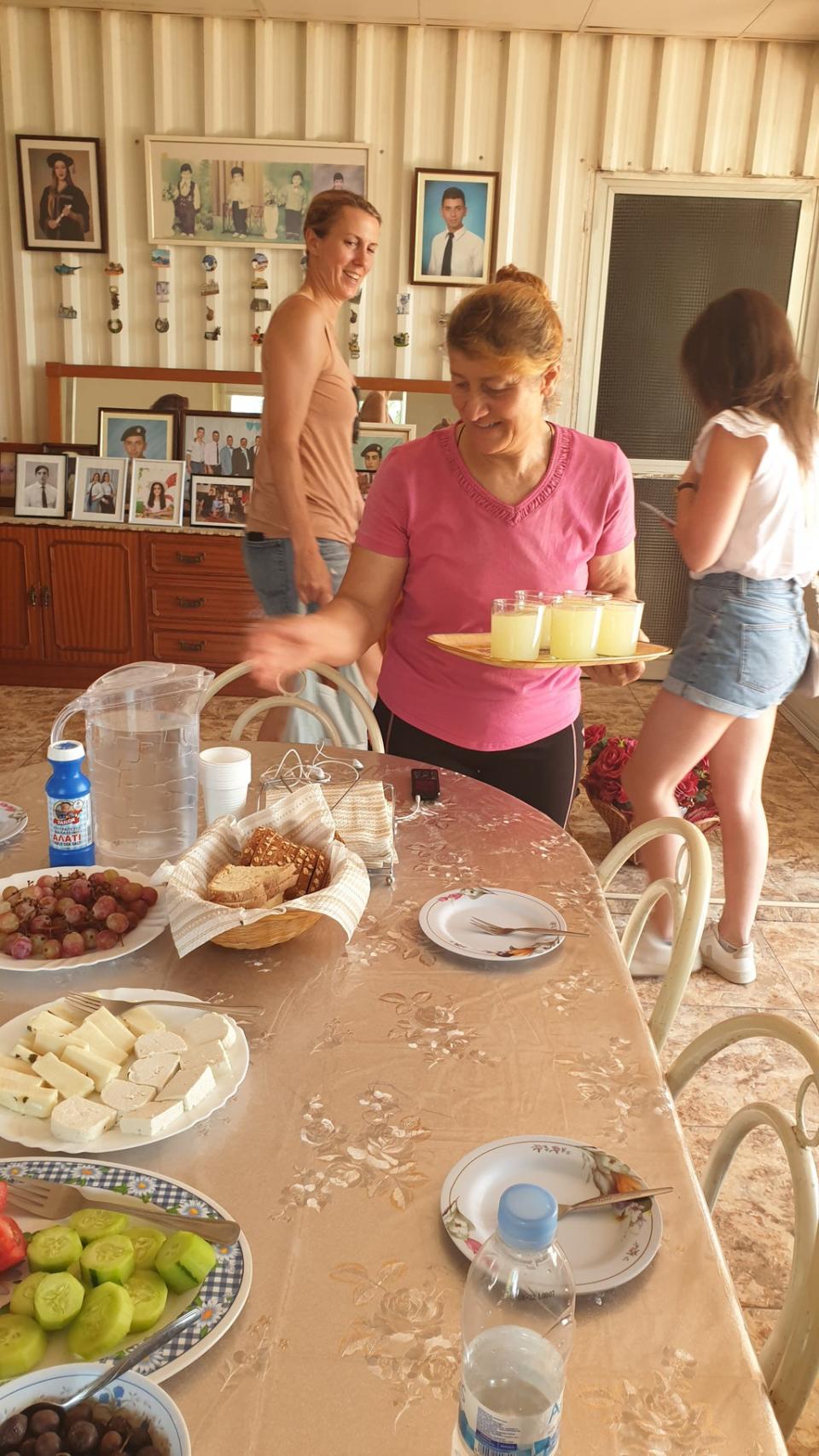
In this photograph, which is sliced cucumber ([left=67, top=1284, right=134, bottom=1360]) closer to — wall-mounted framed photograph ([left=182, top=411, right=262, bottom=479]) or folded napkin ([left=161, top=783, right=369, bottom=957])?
folded napkin ([left=161, top=783, right=369, bottom=957])

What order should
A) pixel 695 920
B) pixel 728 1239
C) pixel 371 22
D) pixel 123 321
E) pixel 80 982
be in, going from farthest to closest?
pixel 123 321 → pixel 371 22 → pixel 728 1239 → pixel 695 920 → pixel 80 982

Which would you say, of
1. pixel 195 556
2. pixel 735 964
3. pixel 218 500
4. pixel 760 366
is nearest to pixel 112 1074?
pixel 760 366

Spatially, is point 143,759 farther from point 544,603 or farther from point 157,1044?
point 157,1044

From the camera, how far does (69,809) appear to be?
1.38 m

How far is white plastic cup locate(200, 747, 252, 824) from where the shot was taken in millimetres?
1545

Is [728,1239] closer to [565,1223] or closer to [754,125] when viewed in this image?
[565,1223]

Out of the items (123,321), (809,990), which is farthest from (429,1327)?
(123,321)

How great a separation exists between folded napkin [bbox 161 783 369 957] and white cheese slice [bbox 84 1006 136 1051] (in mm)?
142

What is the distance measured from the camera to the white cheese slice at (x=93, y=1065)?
955 mm

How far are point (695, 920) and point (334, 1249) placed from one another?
70cm

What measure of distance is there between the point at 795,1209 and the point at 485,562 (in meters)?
1.22

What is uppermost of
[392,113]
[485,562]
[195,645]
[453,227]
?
[392,113]

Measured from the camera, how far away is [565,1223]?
A: 33.1 inches

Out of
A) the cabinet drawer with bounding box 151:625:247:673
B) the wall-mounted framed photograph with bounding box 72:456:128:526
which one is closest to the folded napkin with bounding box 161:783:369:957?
the cabinet drawer with bounding box 151:625:247:673
